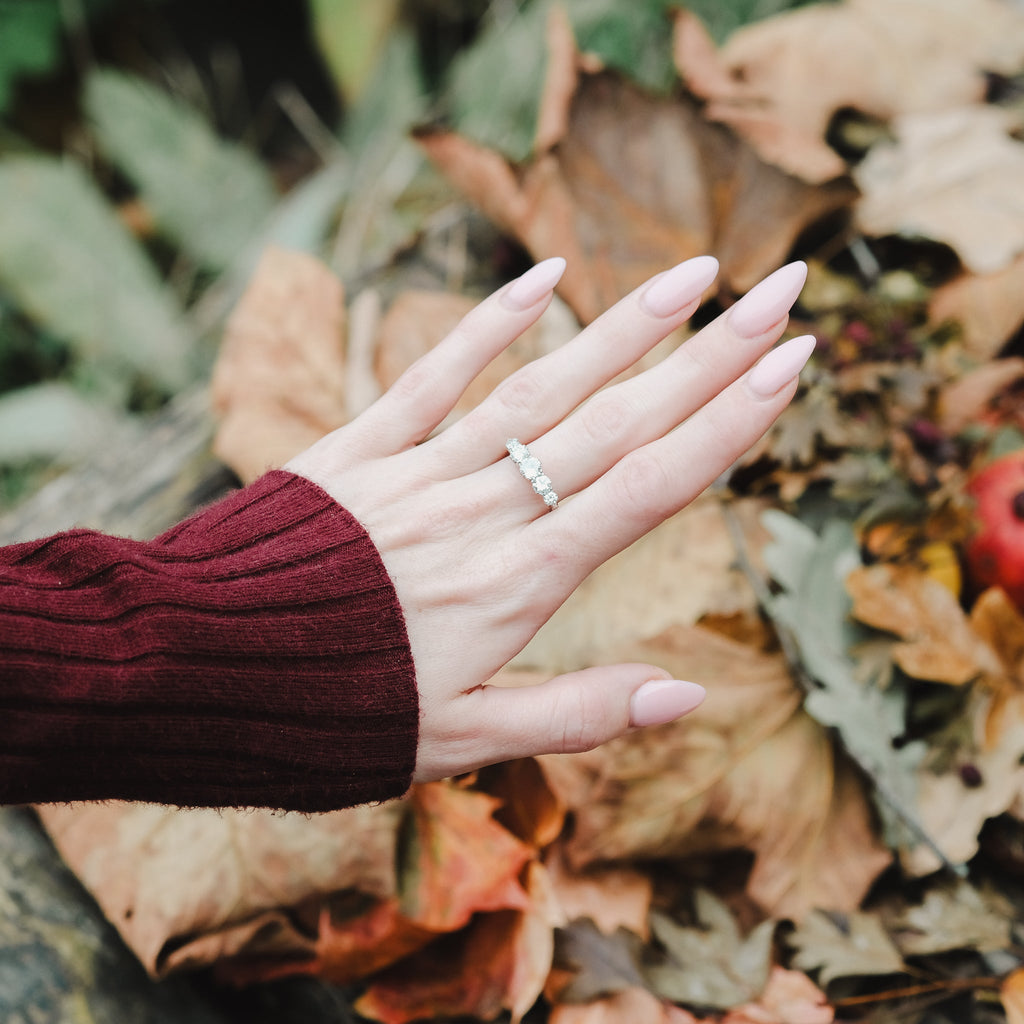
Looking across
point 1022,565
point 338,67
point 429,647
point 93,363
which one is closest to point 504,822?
point 429,647

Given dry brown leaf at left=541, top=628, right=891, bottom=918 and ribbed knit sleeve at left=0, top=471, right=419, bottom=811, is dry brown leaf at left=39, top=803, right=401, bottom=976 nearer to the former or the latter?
ribbed knit sleeve at left=0, top=471, right=419, bottom=811

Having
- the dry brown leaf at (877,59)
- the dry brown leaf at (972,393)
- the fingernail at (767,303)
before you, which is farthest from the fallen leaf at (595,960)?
the dry brown leaf at (877,59)

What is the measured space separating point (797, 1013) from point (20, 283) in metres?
2.92

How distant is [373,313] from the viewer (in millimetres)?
1815

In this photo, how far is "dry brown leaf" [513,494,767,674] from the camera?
139 cm

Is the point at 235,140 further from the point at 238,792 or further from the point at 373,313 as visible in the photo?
the point at 238,792

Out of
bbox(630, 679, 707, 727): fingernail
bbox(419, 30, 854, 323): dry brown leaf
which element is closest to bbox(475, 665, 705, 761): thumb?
bbox(630, 679, 707, 727): fingernail

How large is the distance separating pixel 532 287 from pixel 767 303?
14.7 inches

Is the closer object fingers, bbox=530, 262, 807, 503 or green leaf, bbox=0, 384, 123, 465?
fingers, bbox=530, 262, 807, 503

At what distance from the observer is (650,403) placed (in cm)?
130

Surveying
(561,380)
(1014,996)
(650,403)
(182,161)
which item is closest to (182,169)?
(182,161)

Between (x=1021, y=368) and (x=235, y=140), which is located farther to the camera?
(x=235, y=140)

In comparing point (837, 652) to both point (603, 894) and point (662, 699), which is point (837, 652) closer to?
point (662, 699)

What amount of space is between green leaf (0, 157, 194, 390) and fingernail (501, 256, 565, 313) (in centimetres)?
186
